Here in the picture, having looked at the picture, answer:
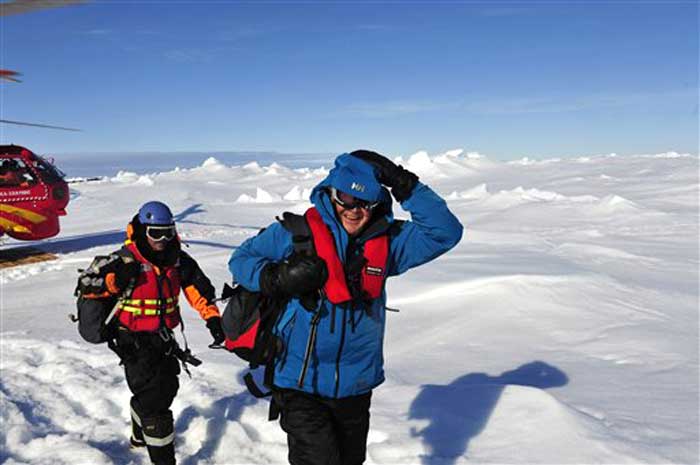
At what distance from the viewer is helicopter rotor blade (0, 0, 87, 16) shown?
2.05m

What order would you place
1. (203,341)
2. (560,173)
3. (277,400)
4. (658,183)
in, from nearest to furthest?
(277,400), (203,341), (658,183), (560,173)

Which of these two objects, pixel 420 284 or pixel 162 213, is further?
pixel 420 284

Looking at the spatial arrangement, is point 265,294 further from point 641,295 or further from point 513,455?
point 641,295

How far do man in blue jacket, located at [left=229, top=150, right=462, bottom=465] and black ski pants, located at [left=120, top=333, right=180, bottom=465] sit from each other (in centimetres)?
117

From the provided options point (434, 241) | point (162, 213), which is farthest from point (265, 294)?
point (162, 213)

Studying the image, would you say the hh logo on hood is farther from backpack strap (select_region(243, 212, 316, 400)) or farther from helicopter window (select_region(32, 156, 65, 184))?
helicopter window (select_region(32, 156, 65, 184))

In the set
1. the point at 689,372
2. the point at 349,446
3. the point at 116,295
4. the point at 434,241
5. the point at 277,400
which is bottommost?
the point at 689,372

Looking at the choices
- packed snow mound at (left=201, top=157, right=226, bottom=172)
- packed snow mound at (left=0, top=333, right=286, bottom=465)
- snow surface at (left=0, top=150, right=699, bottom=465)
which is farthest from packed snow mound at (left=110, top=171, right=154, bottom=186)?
packed snow mound at (left=0, top=333, right=286, bottom=465)

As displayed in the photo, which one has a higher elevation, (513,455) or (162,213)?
(162,213)

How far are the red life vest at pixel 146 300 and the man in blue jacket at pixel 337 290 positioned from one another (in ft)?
3.52

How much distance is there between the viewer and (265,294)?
94.3 inches

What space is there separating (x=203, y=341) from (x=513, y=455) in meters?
3.85

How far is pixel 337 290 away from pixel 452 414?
6.42 feet

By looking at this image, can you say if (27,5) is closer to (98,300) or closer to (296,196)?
(98,300)
